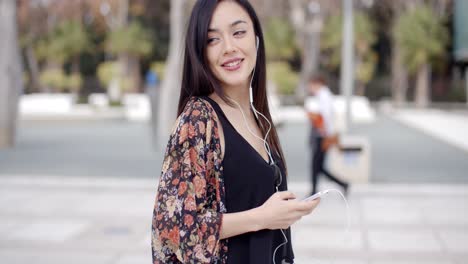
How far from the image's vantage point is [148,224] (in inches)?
279

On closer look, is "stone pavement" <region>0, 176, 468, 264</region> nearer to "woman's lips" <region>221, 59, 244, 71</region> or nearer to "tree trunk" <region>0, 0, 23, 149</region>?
"woman's lips" <region>221, 59, 244, 71</region>

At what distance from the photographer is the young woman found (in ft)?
5.52

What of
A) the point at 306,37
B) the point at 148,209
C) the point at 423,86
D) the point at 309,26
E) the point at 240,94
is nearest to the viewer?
the point at 240,94

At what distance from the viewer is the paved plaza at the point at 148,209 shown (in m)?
5.87

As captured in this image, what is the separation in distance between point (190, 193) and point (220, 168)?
12cm

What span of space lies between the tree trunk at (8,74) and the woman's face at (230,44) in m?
14.1

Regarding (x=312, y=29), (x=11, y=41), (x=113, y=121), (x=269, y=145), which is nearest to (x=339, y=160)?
(x=269, y=145)

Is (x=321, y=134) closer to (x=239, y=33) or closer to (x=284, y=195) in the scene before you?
(x=239, y=33)

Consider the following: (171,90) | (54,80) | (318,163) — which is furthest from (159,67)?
(318,163)

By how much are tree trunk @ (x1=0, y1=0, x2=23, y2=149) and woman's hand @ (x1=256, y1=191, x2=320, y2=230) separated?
14.3 metres

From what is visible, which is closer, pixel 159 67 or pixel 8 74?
pixel 8 74

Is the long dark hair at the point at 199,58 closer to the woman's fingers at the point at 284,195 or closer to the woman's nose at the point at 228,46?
the woman's nose at the point at 228,46

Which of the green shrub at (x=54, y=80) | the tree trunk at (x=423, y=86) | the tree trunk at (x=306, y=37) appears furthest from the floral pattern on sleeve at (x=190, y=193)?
the green shrub at (x=54, y=80)

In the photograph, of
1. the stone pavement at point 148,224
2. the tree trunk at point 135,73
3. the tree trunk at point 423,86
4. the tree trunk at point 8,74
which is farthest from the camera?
the tree trunk at point 135,73
